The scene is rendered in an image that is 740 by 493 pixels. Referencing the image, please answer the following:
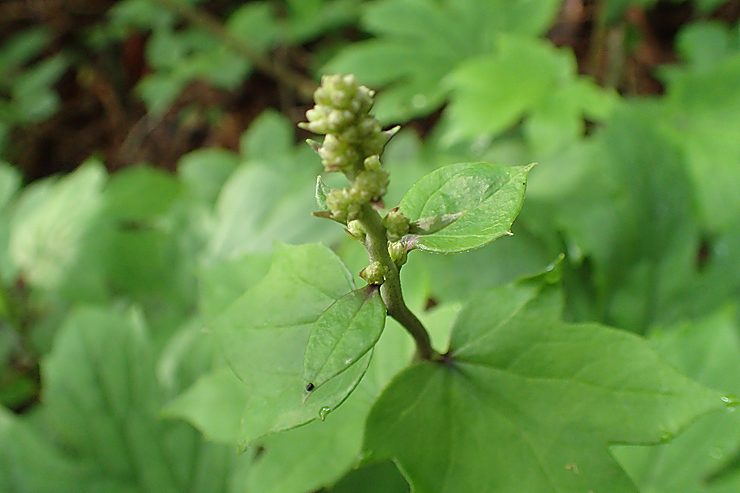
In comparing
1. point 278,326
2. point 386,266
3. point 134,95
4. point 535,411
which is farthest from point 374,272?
point 134,95

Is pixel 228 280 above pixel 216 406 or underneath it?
above

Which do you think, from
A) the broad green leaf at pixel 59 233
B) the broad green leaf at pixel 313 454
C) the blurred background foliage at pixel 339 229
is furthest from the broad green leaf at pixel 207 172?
the broad green leaf at pixel 313 454

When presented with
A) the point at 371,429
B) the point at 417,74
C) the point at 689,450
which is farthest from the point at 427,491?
the point at 417,74

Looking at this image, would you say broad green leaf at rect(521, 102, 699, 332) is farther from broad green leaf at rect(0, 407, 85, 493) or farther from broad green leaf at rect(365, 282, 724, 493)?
broad green leaf at rect(0, 407, 85, 493)

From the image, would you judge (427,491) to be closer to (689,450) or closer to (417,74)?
(689,450)

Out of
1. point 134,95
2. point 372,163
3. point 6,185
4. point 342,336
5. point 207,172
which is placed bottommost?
point 134,95

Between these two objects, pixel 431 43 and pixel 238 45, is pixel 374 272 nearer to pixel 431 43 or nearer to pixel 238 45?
pixel 431 43

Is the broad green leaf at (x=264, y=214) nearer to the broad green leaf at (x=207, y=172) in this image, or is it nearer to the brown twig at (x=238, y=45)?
the broad green leaf at (x=207, y=172)
